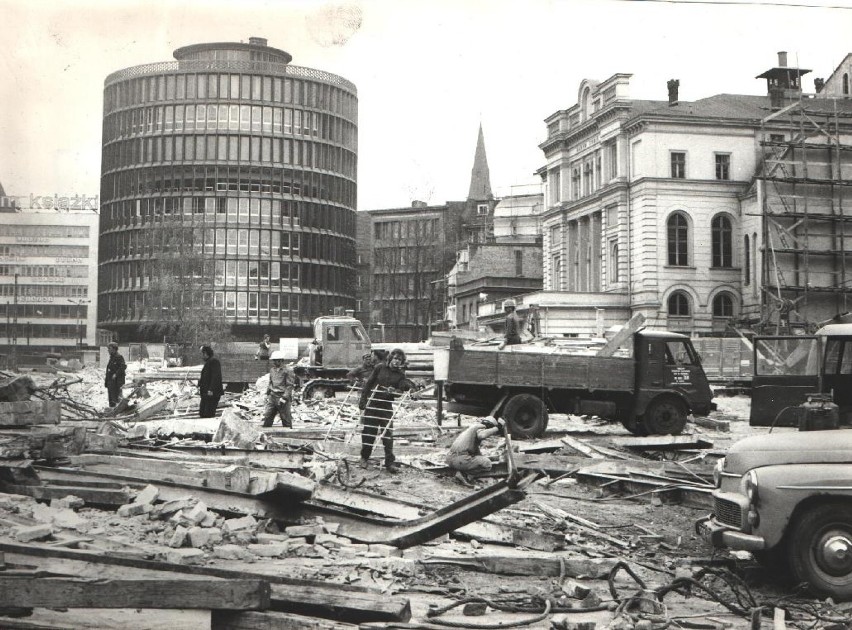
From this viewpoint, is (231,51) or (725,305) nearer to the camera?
(725,305)

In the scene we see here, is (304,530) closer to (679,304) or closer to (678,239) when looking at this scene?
(679,304)

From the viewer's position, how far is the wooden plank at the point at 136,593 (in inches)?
234

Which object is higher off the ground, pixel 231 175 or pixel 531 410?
pixel 231 175

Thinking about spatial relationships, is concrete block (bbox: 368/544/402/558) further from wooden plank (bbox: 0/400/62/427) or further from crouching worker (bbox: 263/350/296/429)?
Result: crouching worker (bbox: 263/350/296/429)

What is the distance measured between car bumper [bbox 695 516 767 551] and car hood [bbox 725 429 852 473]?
567 mm

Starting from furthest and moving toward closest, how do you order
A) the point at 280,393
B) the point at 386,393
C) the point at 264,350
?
the point at 264,350 → the point at 280,393 → the point at 386,393

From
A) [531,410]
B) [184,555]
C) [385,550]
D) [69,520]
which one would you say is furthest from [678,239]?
[184,555]

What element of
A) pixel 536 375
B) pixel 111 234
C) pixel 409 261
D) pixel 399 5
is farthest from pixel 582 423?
pixel 111 234

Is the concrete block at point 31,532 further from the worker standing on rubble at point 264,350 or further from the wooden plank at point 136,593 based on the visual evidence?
the worker standing on rubble at point 264,350

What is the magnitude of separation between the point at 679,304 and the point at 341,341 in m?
28.7

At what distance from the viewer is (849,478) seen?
8.05 metres

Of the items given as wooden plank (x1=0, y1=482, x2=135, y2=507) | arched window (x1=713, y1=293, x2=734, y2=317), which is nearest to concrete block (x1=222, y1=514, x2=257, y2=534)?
wooden plank (x1=0, y1=482, x2=135, y2=507)

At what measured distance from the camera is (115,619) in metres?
6.71

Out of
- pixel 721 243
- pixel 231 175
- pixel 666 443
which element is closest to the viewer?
pixel 666 443
